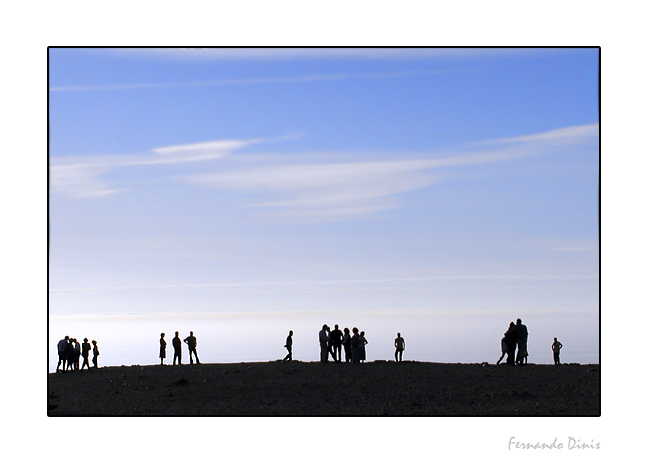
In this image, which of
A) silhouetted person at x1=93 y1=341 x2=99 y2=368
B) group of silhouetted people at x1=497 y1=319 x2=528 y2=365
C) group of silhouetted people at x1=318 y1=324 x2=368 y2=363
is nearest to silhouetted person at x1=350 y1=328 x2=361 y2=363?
group of silhouetted people at x1=318 y1=324 x2=368 y2=363

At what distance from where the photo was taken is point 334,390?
30.9m

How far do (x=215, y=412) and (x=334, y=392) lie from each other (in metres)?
5.00

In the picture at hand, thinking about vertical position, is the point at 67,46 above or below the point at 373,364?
above

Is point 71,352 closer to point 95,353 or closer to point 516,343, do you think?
point 95,353

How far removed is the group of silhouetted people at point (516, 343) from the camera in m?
37.4

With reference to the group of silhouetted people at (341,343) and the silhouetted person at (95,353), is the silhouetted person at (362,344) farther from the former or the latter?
the silhouetted person at (95,353)

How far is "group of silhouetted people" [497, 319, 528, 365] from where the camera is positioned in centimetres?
3738

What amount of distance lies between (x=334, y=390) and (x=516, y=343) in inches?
428

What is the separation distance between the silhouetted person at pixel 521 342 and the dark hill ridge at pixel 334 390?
109 cm

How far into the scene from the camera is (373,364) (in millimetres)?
37562

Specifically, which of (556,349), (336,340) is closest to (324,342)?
(336,340)
